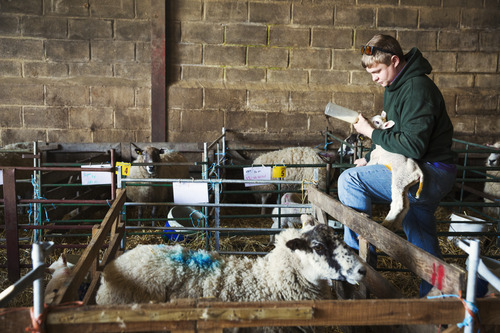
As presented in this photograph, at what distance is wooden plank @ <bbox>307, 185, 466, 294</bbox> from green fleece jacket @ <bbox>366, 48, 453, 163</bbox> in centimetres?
48

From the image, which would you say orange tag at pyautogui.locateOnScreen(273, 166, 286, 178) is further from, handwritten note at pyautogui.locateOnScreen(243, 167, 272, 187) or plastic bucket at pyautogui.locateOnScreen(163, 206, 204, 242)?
plastic bucket at pyautogui.locateOnScreen(163, 206, 204, 242)

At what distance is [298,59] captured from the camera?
725 cm

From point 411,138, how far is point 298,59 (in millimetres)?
5407

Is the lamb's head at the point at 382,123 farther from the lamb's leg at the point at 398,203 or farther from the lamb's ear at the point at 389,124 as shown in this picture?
the lamb's leg at the point at 398,203

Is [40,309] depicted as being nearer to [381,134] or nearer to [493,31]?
[381,134]

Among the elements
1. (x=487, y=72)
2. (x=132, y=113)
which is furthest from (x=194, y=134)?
(x=487, y=72)

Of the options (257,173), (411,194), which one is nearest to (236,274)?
(411,194)

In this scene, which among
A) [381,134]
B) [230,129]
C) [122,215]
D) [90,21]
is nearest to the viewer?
[381,134]

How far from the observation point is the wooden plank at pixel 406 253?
1420 mm

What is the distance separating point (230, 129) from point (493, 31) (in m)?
5.48

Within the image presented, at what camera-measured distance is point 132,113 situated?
23.2ft

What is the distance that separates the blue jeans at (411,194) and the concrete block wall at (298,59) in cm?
495

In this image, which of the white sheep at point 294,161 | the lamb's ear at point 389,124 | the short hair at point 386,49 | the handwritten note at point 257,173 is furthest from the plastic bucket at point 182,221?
the short hair at point 386,49

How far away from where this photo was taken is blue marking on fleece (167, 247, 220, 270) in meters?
2.29
